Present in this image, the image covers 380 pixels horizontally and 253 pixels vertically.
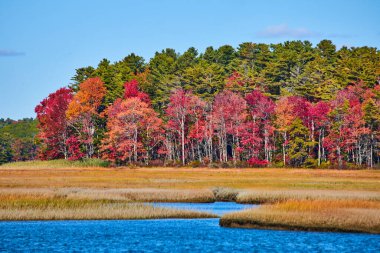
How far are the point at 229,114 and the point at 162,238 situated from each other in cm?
7806

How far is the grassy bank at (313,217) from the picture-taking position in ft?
130

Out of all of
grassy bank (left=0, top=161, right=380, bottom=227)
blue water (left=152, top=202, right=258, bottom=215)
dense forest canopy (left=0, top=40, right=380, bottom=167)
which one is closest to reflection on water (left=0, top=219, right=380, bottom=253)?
grassy bank (left=0, top=161, right=380, bottom=227)

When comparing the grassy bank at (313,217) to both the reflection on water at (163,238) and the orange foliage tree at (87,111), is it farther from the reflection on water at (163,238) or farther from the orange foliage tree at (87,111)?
the orange foliage tree at (87,111)

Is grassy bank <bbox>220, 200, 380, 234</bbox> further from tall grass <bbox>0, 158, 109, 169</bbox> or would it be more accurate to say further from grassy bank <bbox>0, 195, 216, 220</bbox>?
tall grass <bbox>0, 158, 109, 169</bbox>

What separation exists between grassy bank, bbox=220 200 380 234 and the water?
681 mm

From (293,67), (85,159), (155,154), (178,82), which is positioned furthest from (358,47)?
(85,159)

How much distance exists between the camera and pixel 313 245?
36.4 metres

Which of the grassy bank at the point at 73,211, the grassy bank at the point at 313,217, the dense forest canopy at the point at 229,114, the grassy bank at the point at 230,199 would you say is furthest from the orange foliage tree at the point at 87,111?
the grassy bank at the point at 313,217

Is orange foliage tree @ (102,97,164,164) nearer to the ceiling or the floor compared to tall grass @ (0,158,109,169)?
nearer to the ceiling

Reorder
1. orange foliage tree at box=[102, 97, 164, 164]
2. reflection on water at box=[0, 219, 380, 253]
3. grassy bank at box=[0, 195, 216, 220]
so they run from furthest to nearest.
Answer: orange foliage tree at box=[102, 97, 164, 164] < grassy bank at box=[0, 195, 216, 220] < reflection on water at box=[0, 219, 380, 253]

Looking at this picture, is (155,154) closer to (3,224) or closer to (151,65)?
(151,65)

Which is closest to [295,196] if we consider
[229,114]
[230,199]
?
[230,199]

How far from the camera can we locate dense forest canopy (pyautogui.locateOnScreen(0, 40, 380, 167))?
11125cm

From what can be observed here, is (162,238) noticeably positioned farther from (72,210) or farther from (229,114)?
(229,114)
